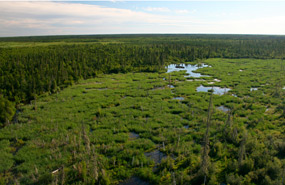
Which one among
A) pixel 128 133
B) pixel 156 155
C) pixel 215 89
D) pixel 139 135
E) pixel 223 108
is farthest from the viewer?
pixel 215 89

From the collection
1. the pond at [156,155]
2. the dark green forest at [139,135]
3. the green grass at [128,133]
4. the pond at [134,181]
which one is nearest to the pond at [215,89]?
the dark green forest at [139,135]

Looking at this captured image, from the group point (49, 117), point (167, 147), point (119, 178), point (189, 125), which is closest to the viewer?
point (119, 178)

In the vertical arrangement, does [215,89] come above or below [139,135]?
above

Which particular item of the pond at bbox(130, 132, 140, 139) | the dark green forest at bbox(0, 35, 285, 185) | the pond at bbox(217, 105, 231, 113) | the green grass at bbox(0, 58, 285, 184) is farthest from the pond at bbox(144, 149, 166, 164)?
the pond at bbox(217, 105, 231, 113)

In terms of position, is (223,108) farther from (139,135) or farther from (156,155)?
(156,155)

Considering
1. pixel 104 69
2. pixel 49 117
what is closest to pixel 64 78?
pixel 104 69

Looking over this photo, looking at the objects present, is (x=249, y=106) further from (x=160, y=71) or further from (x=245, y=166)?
(x=160, y=71)

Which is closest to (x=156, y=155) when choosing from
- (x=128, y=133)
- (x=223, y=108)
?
(x=128, y=133)

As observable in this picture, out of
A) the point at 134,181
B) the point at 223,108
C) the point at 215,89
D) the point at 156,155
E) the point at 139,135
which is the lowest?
the point at 134,181

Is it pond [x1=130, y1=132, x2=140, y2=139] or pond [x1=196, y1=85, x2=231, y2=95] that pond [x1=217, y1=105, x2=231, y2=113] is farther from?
pond [x1=130, y1=132, x2=140, y2=139]

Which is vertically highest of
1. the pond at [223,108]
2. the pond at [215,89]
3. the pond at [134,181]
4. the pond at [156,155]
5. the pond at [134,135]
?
the pond at [215,89]

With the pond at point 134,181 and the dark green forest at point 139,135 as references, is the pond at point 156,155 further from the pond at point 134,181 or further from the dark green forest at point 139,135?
the pond at point 134,181
